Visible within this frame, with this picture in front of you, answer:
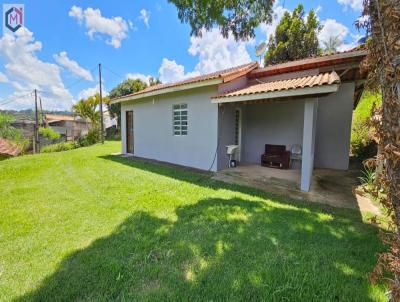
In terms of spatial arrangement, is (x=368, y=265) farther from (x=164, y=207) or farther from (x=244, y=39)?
(x=244, y=39)

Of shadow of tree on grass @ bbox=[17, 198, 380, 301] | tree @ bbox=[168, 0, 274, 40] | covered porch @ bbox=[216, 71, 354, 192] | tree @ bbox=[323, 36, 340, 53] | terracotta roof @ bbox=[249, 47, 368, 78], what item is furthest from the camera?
tree @ bbox=[323, 36, 340, 53]

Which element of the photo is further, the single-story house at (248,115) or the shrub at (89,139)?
the shrub at (89,139)

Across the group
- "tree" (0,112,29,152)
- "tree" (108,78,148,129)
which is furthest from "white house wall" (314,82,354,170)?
"tree" (0,112,29,152)

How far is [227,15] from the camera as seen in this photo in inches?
214

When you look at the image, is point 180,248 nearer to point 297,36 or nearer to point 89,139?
point 89,139

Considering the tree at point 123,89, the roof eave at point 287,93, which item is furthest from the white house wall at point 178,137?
the tree at point 123,89

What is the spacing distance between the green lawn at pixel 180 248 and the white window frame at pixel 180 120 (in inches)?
160

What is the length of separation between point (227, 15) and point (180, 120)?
15.1 feet

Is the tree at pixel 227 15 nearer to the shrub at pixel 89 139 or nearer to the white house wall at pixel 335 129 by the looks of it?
the white house wall at pixel 335 129

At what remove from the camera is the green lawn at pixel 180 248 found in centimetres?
224

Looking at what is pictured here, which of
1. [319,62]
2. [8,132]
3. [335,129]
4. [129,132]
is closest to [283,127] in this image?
[335,129]

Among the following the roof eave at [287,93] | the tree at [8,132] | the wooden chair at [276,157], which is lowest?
the wooden chair at [276,157]

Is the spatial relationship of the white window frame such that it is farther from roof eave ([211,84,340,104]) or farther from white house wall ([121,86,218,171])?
roof eave ([211,84,340,104])

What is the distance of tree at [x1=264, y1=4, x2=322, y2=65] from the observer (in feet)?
59.2
